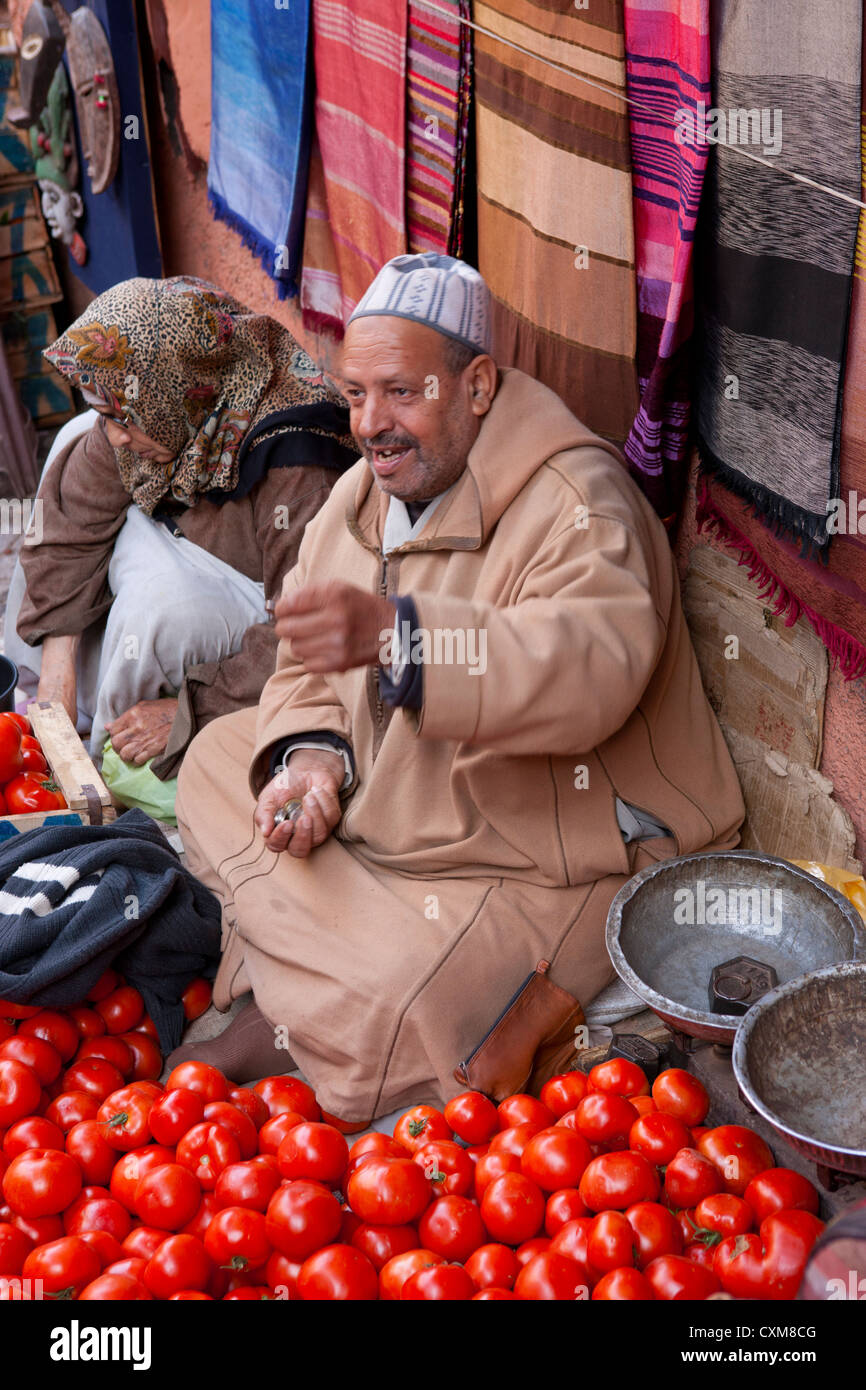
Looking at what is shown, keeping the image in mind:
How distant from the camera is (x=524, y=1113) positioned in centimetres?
224

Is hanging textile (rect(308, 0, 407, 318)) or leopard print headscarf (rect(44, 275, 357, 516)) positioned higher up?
hanging textile (rect(308, 0, 407, 318))

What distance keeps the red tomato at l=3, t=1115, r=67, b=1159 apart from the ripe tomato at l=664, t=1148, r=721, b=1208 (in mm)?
1090

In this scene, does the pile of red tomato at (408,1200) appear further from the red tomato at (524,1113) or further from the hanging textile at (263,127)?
the hanging textile at (263,127)

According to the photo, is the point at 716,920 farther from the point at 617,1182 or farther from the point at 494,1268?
the point at 494,1268

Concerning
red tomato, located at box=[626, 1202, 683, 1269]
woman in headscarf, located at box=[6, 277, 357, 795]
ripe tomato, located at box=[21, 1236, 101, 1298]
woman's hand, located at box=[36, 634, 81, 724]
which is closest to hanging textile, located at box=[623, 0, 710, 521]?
woman in headscarf, located at box=[6, 277, 357, 795]

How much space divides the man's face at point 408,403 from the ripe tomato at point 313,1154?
1.24 m

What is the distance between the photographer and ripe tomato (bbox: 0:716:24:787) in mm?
3205

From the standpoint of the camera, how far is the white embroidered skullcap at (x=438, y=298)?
2463 millimetres

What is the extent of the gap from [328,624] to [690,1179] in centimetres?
105

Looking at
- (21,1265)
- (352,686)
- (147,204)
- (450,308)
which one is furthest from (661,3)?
(147,204)

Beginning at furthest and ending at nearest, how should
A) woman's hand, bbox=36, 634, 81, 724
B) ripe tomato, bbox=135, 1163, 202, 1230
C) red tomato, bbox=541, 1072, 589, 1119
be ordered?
woman's hand, bbox=36, 634, 81, 724
red tomato, bbox=541, 1072, 589, 1119
ripe tomato, bbox=135, 1163, 202, 1230

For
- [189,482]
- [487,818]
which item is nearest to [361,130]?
[189,482]

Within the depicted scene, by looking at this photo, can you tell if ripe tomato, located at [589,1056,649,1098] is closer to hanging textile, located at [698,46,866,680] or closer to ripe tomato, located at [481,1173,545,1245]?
ripe tomato, located at [481,1173,545,1245]

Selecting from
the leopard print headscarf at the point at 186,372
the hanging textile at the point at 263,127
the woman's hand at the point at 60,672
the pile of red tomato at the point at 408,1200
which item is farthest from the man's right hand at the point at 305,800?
the hanging textile at the point at 263,127
